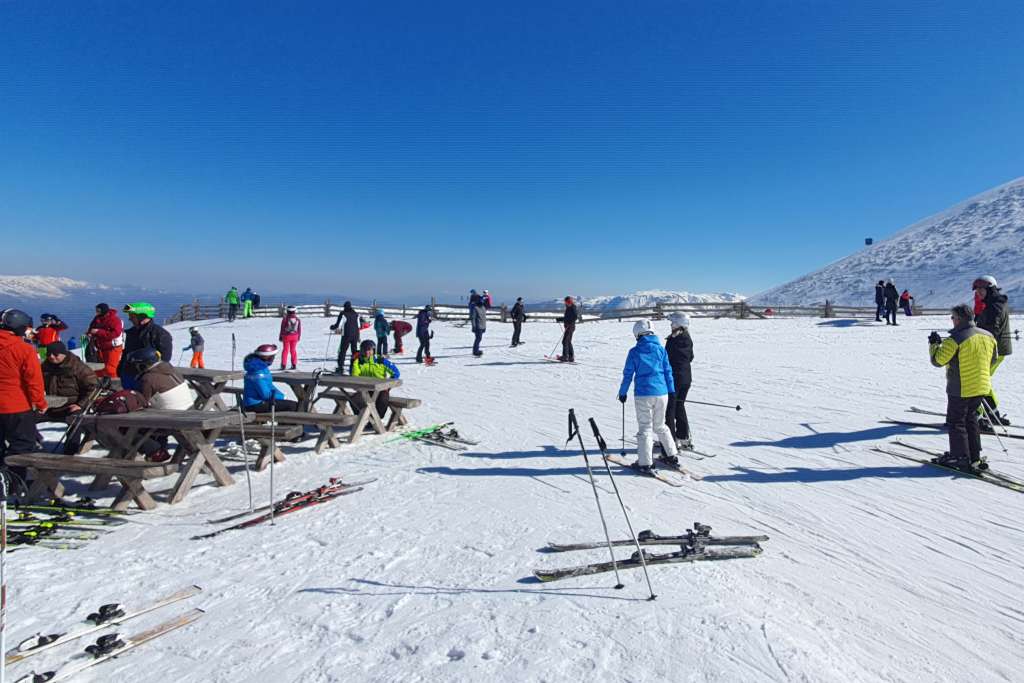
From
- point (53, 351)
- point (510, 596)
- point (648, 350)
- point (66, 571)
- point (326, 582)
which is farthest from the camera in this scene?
point (53, 351)

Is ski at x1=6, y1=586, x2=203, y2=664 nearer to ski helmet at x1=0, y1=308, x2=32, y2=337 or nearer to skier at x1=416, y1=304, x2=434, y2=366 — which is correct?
ski helmet at x1=0, y1=308, x2=32, y2=337

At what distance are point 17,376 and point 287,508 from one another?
3.09 metres

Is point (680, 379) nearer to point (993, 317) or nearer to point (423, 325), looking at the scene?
point (993, 317)

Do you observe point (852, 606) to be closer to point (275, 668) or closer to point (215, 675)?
point (275, 668)

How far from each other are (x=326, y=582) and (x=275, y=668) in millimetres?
940

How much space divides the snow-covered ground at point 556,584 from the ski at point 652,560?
0.08 meters

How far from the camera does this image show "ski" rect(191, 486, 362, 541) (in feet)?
16.0

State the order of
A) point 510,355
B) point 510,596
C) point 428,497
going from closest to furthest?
1. point 510,596
2. point 428,497
3. point 510,355

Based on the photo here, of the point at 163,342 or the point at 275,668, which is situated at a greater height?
the point at 163,342

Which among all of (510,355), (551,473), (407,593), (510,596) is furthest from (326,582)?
(510,355)

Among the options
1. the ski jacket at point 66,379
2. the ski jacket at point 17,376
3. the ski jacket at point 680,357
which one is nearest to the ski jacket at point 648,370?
the ski jacket at point 680,357

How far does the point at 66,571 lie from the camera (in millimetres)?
4234

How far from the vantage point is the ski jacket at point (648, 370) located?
645 cm

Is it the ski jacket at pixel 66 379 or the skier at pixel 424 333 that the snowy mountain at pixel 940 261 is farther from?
the ski jacket at pixel 66 379
